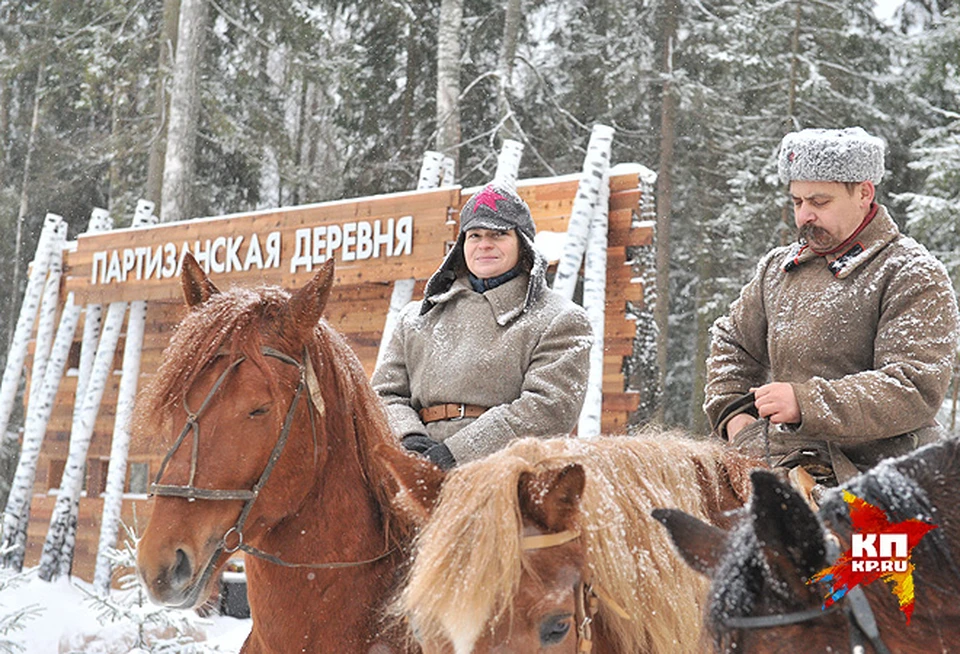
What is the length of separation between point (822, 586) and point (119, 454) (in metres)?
8.49

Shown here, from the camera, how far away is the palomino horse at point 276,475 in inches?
115

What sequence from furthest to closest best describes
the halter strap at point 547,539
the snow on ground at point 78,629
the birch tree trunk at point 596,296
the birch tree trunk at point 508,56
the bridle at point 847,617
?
1. the birch tree trunk at point 508,56
2. the snow on ground at point 78,629
3. the birch tree trunk at point 596,296
4. the halter strap at point 547,539
5. the bridle at point 847,617

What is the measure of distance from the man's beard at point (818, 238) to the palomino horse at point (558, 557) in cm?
96

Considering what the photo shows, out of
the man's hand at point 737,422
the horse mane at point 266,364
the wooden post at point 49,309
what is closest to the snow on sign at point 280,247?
the wooden post at point 49,309

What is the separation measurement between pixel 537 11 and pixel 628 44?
2.00 meters

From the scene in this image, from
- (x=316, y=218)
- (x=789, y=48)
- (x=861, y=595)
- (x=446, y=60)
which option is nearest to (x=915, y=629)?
(x=861, y=595)

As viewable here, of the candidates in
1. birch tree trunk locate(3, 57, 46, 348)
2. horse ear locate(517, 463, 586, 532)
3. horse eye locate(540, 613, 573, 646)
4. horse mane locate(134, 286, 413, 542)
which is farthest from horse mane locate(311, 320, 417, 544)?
birch tree trunk locate(3, 57, 46, 348)

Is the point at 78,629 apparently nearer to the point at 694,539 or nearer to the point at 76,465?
the point at 76,465

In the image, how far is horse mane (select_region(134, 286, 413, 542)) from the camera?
3.06m

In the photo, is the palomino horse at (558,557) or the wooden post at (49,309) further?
the wooden post at (49,309)

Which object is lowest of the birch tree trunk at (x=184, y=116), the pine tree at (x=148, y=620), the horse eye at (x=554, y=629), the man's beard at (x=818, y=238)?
the pine tree at (x=148, y=620)

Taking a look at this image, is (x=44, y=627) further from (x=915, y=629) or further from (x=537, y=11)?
(x=537, y=11)

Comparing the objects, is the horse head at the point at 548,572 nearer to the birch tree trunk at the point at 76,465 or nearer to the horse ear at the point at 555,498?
the horse ear at the point at 555,498

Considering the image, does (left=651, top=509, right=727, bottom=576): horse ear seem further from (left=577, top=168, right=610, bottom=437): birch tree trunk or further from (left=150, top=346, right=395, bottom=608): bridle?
(left=577, top=168, right=610, bottom=437): birch tree trunk
